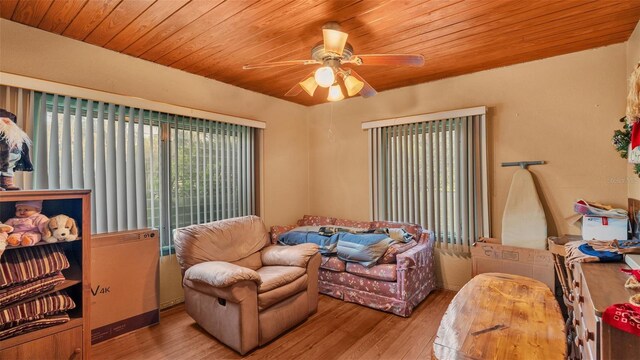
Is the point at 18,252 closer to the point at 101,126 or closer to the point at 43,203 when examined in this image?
the point at 43,203

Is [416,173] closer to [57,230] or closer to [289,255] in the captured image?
[289,255]

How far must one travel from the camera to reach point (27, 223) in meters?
1.71

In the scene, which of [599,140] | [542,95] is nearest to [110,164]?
[542,95]

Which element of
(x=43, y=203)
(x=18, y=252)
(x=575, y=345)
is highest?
(x=43, y=203)

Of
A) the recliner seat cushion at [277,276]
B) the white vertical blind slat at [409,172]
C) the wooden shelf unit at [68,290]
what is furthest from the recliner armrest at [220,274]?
the white vertical blind slat at [409,172]

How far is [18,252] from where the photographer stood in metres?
1.73

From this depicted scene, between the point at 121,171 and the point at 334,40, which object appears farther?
the point at 121,171

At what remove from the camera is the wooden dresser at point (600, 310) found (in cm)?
105

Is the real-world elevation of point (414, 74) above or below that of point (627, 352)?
above

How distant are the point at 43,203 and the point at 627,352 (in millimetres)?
3079

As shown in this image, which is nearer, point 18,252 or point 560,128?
point 18,252

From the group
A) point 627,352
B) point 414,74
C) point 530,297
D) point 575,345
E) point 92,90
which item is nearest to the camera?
point 627,352

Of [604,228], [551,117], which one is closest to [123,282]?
[604,228]

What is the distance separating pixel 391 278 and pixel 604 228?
1.70m
